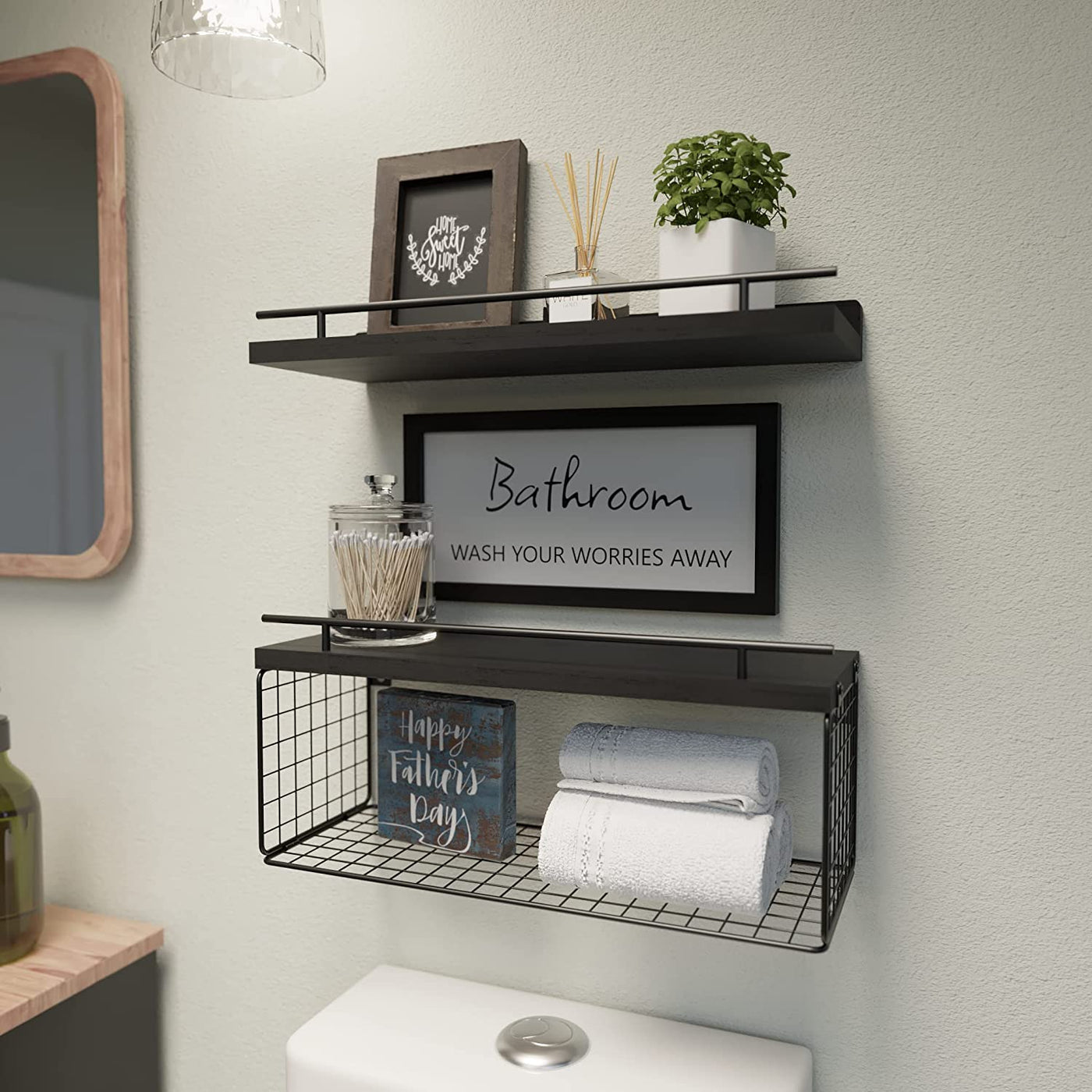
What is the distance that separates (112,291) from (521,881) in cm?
88

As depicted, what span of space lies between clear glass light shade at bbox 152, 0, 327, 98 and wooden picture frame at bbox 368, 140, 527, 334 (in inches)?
5.4

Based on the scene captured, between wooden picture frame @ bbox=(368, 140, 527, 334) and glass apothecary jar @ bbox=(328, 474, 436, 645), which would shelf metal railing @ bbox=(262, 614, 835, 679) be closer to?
glass apothecary jar @ bbox=(328, 474, 436, 645)

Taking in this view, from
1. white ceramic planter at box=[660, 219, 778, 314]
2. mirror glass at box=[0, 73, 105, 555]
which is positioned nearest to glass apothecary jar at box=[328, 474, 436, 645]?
white ceramic planter at box=[660, 219, 778, 314]

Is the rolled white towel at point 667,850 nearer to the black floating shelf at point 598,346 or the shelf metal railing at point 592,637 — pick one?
the shelf metal railing at point 592,637

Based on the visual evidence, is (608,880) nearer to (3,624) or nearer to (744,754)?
(744,754)

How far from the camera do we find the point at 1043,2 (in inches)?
35.2

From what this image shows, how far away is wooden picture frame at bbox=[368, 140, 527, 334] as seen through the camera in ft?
3.44

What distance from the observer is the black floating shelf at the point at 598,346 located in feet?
2.70

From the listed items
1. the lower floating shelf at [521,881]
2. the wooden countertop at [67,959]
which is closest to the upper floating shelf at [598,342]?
the lower floating shelf at [521,881]

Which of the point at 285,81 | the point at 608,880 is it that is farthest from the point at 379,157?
the point at 608,880

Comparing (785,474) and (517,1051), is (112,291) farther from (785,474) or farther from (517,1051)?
(517,1051)

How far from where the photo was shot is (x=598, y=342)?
865 millimetres

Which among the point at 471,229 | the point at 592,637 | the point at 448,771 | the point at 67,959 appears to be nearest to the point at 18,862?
the point at 67,959

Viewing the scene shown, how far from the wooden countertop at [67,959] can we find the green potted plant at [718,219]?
102 centimetres
